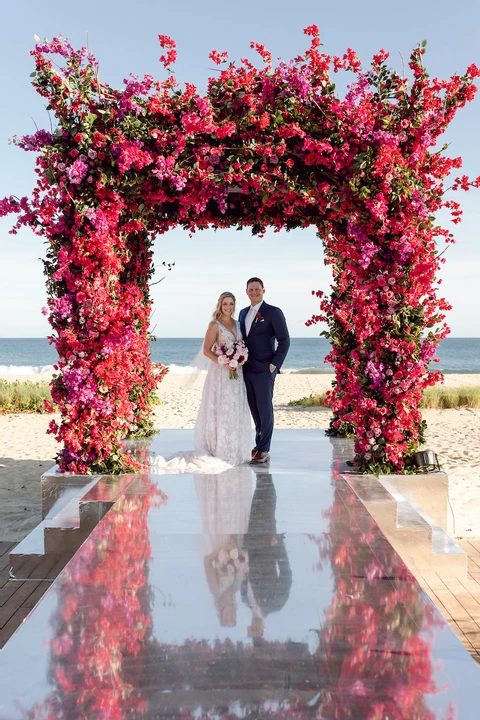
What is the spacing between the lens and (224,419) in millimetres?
7578

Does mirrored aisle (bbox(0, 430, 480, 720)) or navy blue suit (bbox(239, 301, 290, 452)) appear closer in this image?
mirrored aisle (bbox(0, 430, 480, 720))

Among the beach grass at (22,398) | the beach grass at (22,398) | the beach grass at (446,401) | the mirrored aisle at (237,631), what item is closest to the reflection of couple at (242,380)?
the mirrored aisle at (237,631)

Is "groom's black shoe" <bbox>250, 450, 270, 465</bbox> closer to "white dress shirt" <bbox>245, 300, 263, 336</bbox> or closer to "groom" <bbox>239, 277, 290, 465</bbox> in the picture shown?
"groom" <bbox>239, 277, 290, 465</bbox>

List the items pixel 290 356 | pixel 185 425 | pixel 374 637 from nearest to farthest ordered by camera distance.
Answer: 1. pixel 374 637
2. pixel 185 425
3. pixel 290 356

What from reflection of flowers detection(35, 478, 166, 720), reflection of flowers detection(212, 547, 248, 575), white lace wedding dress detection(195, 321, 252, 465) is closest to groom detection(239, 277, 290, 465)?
white lace wedding dress detection(195, 321, 252, 465)

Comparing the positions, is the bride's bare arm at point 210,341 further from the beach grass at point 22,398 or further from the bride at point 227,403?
the beach grass at point 22,398

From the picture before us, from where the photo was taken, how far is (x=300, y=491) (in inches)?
241

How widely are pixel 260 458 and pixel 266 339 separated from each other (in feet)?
4.43

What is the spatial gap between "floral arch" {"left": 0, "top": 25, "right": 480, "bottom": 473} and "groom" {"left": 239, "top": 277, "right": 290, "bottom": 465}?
1.07m

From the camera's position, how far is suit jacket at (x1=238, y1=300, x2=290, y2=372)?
7.36 m

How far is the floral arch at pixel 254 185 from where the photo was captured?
6.06 metres

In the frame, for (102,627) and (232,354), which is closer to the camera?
(102,627)

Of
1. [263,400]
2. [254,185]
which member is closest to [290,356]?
[263,400]

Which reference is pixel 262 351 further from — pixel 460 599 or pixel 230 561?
pixel 230 561
